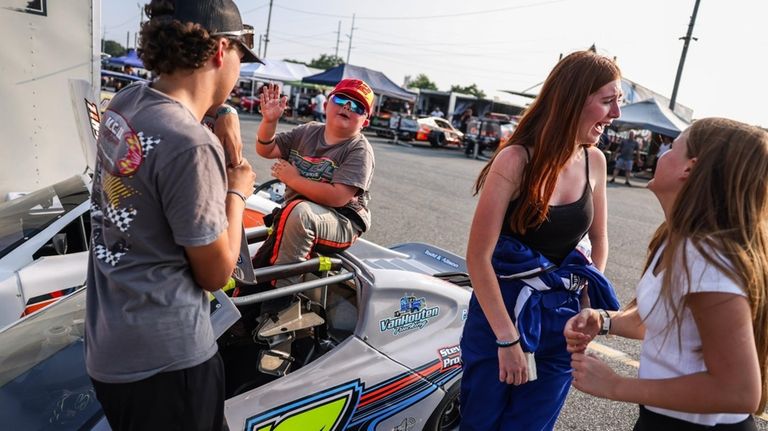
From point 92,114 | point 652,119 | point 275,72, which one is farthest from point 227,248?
point 275,72

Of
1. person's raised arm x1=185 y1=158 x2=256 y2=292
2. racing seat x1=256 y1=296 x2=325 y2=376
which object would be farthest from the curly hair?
racing seat x1=256 y1=296 x2=325 y2=376

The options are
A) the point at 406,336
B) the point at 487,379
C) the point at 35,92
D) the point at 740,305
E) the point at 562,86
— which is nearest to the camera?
the point at 740,305

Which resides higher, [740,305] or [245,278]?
[740,305]

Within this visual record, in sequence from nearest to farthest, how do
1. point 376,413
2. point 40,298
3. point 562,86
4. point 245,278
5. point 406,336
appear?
point 245,278 → point 562,86 → point 376,413 → point 406,336 → point 40,298

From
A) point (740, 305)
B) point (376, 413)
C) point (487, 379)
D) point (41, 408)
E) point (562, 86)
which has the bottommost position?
point (376, 413)

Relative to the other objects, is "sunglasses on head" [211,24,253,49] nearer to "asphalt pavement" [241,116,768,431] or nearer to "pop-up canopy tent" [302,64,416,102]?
"asphalt pavement" [241,116,768,431]

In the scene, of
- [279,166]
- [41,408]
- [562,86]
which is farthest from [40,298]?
[562,86]

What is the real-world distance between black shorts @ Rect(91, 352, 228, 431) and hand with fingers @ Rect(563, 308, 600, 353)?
0.97 m

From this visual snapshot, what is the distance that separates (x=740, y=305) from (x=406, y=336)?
4.89 feet

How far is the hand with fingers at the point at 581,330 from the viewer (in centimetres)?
151

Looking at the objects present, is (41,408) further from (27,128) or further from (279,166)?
(27,128)

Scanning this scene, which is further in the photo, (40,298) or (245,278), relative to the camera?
(40,298)

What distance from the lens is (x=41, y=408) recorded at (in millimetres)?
1688

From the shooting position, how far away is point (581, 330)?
1.54 m
